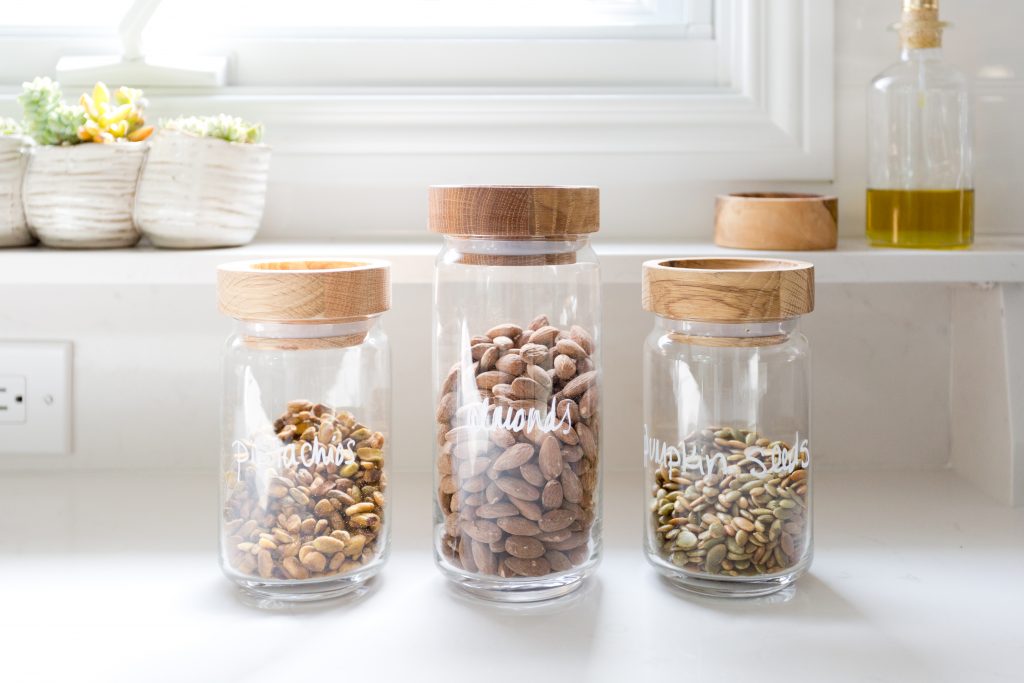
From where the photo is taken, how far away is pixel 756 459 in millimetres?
747

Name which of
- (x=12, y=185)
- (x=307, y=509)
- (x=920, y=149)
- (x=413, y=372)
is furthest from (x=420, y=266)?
(x=920, y=149)

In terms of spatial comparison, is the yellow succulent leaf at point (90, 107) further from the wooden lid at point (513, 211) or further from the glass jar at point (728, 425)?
the glass jar at point (728, 425)

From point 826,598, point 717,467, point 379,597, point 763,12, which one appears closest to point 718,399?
point 717,467

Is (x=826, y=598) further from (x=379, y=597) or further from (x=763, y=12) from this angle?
(x=763, y=12)

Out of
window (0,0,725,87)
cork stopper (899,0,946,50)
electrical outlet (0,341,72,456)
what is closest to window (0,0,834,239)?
window (0,0,725,87)

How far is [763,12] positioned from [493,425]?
1.99 feet

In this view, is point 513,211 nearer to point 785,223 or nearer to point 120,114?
point 785,223

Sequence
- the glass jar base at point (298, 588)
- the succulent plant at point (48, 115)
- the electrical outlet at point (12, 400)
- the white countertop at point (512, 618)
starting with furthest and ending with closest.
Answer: the electrical outlet at point (12, 400), the succulent plant at point (48, 115), the glass jar base at point (298, 588), the white countertop at point (512, 618)

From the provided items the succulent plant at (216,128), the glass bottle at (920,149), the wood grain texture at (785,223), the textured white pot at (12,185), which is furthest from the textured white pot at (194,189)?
the glass bottle at (920,149)

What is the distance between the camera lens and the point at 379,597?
0.77 meters

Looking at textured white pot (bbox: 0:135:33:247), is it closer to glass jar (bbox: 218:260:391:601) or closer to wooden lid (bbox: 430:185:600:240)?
glass jar (bbox: 218:260:391:601)

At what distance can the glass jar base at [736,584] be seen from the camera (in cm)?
75

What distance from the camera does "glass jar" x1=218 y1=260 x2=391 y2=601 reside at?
73 cm

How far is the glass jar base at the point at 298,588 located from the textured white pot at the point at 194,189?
36 centimetres
